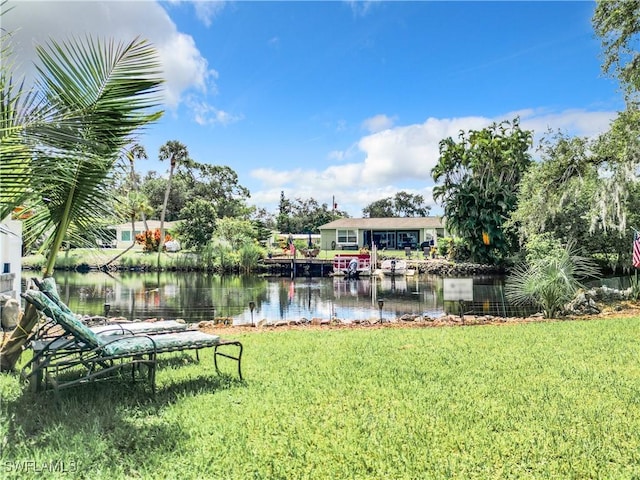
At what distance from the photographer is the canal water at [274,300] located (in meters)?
12.2

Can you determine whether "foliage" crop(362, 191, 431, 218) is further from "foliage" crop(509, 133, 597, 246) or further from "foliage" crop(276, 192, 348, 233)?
"foliage" crop(509, 133, 597, 246)

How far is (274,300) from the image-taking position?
16.4m

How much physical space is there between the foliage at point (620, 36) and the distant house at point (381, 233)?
106ft

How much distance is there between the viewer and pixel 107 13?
4.18 meters

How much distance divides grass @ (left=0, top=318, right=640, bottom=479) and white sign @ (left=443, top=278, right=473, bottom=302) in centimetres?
649

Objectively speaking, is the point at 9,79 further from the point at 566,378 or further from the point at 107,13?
the point at 566,378

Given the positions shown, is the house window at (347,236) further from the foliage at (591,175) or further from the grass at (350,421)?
the grass at (350,421)

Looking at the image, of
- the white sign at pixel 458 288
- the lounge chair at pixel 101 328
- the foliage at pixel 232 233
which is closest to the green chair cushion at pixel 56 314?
the lounge chair at pixel 101 328

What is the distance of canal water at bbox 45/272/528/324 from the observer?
1225 cm

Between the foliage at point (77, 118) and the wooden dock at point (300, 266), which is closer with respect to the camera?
the foliage at point (77, 118)

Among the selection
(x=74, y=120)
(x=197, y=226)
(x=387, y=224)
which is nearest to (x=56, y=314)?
(x=74, y=120)

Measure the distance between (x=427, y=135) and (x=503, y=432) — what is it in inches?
1255

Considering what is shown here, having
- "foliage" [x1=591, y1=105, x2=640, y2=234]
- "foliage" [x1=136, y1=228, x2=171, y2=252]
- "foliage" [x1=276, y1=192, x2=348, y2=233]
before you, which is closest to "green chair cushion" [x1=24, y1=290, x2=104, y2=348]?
"foliage" [x1=591, y1=105, x2=640, y2=234]

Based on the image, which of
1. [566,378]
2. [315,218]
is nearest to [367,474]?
[566,378]
